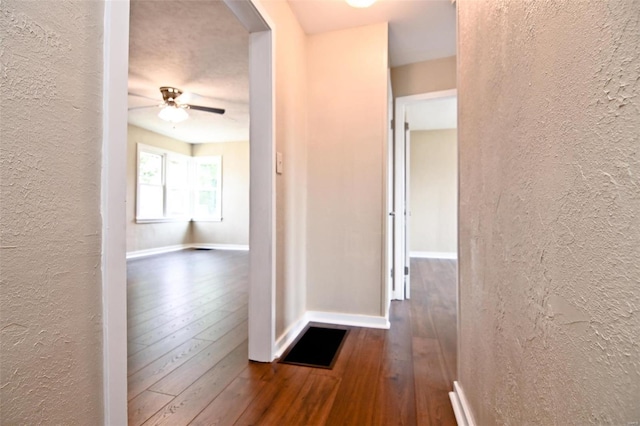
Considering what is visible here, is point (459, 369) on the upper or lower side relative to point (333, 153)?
lower

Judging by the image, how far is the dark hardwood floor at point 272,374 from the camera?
132 centimetres

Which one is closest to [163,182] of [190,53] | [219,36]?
[190,53]

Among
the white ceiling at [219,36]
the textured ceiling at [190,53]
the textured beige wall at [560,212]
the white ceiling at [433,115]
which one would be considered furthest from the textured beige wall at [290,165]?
the white ceiling at [433,115]

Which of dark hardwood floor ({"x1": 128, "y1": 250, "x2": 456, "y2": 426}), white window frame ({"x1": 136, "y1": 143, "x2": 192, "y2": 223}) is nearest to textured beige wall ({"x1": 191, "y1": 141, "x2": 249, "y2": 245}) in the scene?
white window frame ({"x1": 136, "y1": 143, "x2": 192, "y2": 223})

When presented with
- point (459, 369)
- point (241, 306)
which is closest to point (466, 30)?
point (459, 369)

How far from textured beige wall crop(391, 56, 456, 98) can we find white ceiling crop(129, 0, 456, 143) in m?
0.08

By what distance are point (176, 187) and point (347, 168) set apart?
212 inches

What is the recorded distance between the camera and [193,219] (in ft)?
23.2

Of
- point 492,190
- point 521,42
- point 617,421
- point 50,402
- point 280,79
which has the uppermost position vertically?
point 280,79

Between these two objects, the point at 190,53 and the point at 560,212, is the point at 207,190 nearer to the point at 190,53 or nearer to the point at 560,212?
the point at 190,53

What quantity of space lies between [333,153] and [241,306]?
1.61 m

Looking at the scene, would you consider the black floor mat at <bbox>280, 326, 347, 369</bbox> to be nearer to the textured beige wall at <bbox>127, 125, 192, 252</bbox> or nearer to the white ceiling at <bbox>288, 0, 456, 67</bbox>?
the white ceiling at <bbox>288, 0, 456, 67</bbox>

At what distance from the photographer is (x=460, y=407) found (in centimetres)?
128

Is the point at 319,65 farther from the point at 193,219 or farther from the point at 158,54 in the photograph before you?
the point at 193,219
